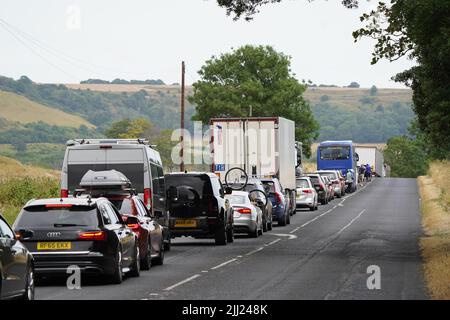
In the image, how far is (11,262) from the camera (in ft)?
50.1

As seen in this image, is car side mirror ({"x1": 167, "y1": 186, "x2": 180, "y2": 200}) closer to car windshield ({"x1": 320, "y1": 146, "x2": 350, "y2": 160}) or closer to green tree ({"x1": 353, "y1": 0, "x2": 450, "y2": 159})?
green tree ({"x1": 353, "y1": 0, "x2": 450, "y2": 159})

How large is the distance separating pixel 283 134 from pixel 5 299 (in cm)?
3352

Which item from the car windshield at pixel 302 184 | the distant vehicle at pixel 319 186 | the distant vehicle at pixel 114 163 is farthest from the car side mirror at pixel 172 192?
the distant vehicle at pixel 319 186

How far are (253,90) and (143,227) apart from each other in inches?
3187

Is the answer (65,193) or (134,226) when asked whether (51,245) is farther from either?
(65,193)

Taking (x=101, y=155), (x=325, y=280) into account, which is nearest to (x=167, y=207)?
(x=101, y=155)

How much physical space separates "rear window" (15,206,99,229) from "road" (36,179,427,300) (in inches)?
39.9

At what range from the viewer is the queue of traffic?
64.7 feet

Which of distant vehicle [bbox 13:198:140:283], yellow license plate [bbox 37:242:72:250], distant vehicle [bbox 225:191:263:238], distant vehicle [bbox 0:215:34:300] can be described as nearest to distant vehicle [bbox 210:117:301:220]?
distant vehicle [bbox 225:191:263:238]

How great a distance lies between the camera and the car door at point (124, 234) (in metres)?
20.7

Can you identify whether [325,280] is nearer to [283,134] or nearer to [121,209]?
[121,209]

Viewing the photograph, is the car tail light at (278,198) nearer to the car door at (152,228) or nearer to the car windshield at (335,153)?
the car door at (152,228)

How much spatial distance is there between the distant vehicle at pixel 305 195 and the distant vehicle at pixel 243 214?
2140 cm
